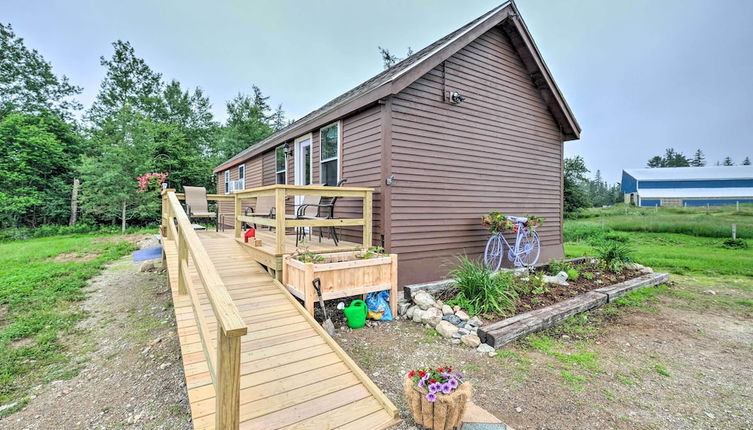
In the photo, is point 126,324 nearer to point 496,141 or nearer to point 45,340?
point 45,340

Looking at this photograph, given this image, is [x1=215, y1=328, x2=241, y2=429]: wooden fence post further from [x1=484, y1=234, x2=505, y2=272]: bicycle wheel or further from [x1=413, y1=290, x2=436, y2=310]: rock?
[x1=484, y1=234, x2=505, y2=272]: bicycle wheel

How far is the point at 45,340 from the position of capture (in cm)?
395

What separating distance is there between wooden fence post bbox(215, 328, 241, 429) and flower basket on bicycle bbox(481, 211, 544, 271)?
4803 mm

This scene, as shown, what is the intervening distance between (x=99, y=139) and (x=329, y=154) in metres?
17.3

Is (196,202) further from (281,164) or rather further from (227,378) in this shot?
(227,378)

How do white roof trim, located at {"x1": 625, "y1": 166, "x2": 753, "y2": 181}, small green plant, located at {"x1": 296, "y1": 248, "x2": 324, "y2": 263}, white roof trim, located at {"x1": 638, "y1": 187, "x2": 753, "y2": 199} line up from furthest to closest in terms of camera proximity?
1. white roof trim, located at {"x1": 625, "y1": 166, "x2": 753, "y2": 181}
2. white roof trim, located at {"x1": 638, "y1": 187, "x2": 753, "y2": 199}
3. small green plant, located at {"x1": 296, "y1": 248, "x2": 324, "y2": 263}

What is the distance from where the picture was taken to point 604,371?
3.00m

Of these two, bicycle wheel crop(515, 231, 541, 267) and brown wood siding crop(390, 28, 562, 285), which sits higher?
brown wood siding crop(390, 28, 562, 285)

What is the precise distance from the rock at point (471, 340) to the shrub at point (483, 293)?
24.8 inches

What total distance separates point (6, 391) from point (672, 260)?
12.5 meters

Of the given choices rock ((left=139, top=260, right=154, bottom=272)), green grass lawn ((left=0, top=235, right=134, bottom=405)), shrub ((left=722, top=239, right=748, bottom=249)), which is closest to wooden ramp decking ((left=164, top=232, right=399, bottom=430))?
green grass lawn ((left=0, top=235, right=134, bottom=405))

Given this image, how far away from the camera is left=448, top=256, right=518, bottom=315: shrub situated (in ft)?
14.0

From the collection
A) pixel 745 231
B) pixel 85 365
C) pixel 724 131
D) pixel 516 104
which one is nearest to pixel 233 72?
pixel 516 104

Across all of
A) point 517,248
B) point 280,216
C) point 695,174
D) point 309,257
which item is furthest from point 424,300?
point 695,174
